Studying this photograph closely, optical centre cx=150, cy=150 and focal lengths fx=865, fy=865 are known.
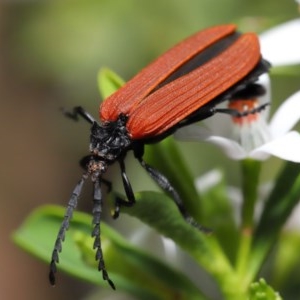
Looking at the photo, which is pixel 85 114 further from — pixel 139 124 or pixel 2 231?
pixel 2 231

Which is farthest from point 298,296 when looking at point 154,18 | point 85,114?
point 154,18

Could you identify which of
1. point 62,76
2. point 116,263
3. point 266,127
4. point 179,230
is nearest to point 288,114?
point 266,127

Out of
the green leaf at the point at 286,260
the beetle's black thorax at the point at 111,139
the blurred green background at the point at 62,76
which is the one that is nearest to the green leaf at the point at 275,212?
the green leaf at the point at 286,260

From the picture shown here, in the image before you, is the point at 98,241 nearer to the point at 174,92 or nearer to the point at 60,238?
the point at 60,238

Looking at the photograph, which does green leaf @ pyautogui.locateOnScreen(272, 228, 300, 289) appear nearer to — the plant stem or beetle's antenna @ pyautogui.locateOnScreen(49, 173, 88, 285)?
the plant stem

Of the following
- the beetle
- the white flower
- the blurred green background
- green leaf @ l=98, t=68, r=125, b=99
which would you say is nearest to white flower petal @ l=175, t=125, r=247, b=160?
the white flower

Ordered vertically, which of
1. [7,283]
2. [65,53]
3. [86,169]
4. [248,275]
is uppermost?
[86,169]
